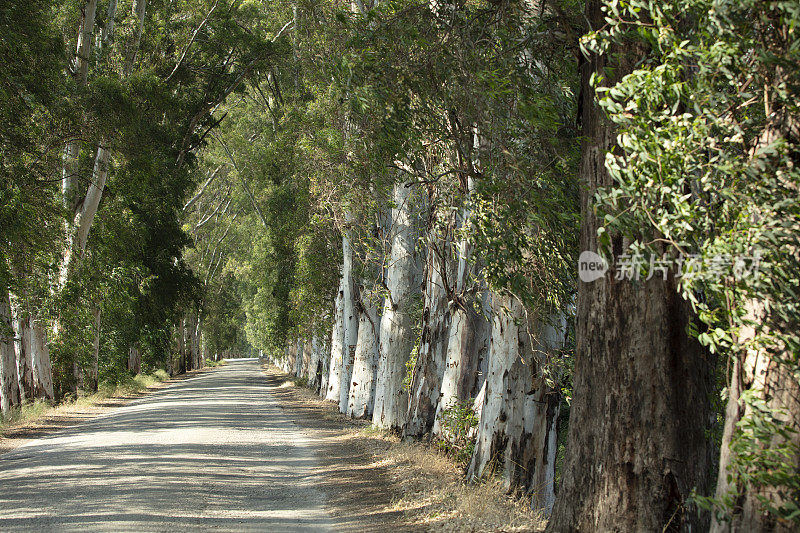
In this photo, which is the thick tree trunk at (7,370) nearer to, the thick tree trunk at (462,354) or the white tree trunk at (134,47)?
the white tree trunk at (134,47)

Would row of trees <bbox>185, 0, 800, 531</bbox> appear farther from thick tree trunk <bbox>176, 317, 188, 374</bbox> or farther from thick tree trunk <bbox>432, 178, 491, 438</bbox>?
thick tree trunk <bbox>176, 317, 188, 374</bbox>

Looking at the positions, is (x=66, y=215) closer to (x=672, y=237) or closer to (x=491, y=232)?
(x=491, y=232)

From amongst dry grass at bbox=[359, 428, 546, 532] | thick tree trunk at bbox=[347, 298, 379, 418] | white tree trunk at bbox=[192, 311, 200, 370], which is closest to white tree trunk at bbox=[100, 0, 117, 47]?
thick tree trunk at bbox=[347, 298, 379, 418]

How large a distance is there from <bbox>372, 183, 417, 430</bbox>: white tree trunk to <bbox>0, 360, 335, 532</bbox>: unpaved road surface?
1944 millimetres

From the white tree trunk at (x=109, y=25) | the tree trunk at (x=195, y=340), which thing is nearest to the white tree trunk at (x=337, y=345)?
the white tree trunk at (x=109, y=25)

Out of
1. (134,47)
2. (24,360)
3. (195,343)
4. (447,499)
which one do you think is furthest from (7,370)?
(195,343)

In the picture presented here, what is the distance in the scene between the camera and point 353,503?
9695 mm

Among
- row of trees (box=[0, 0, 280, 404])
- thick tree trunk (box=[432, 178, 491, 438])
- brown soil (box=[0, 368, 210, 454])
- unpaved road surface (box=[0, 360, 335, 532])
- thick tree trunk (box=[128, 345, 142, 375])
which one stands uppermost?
row of trees (box=[0, 0, 280, 404])

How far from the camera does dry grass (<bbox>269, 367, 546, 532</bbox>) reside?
26.3 ft

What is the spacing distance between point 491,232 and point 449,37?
2240mm

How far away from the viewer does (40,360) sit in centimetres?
2050

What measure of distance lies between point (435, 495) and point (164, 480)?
143 inches

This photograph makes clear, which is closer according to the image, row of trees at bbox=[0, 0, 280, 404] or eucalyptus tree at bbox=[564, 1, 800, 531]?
eucalyptus tree at bbox=[564, 1, 800, 531]

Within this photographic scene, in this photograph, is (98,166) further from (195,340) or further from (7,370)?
(195,340)
